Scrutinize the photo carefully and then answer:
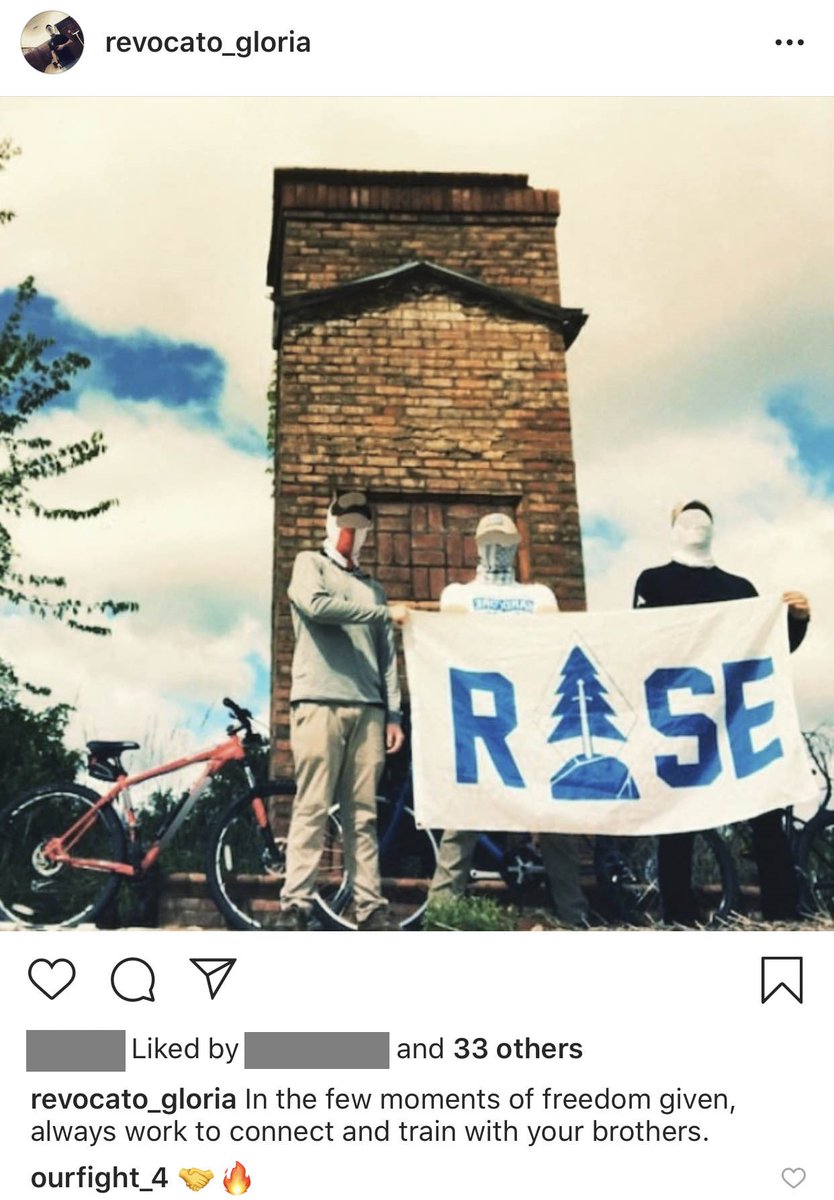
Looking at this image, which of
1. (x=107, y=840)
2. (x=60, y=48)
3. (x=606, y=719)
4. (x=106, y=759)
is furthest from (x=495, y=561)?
(x=60, y=48)

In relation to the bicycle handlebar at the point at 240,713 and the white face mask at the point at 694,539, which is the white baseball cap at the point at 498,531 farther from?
the bicycle handlebar at the point at 240,713

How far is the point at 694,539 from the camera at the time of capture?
14.2 feet

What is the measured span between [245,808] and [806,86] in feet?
9.82

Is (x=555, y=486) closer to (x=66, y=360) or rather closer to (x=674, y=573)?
(x=674, y=573)

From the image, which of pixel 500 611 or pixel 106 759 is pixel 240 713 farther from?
pixel 500 611
